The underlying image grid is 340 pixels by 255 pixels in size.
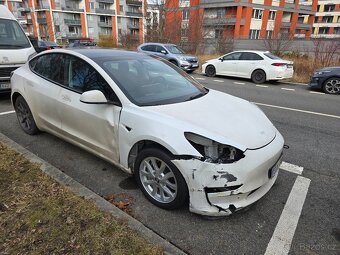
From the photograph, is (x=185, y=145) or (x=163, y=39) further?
(x=163, y=39)

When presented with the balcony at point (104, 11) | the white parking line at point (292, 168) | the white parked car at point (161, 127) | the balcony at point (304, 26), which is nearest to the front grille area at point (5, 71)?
the white parked car at point (161, 127)

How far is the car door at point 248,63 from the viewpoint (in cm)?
1166

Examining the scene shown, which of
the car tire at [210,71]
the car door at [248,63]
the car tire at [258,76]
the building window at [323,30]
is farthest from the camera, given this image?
the building window at [323,30]

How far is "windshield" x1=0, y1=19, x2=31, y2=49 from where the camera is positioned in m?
6.71

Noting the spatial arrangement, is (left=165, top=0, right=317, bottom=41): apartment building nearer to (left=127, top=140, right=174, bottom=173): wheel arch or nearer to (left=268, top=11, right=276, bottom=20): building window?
(left=268, top=11, right=276, bottom=20): building window

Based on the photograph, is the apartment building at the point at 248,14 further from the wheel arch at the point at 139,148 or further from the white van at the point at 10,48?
the wheel arch at the point at 139,148

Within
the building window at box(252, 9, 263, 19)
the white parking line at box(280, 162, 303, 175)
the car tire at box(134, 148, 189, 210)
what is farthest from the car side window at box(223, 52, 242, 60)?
the building window at box(252, 9, 263, 19)

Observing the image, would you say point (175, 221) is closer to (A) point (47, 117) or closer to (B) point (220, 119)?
(B) point (220, 119)

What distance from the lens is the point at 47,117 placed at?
3.83 m

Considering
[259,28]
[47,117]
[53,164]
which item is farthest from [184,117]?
[259,28]

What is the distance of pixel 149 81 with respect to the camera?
10.7ft

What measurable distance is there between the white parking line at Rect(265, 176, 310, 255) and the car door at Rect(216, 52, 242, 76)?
10.0m

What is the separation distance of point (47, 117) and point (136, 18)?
227 feet

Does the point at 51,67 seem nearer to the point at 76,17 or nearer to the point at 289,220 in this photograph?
the point at 289,220
